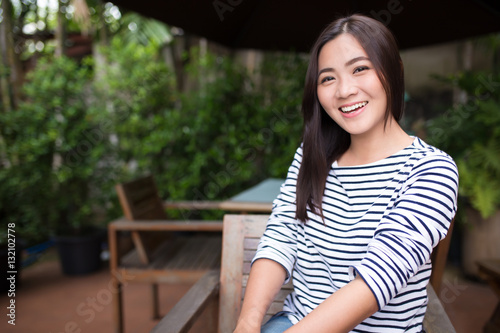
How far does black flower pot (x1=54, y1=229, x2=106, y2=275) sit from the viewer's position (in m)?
3.84

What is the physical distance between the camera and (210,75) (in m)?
4.45

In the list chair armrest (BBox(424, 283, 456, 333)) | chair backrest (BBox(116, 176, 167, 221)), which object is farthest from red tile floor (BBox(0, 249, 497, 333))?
chair armrest (BBox(424, 283, 456, 333))

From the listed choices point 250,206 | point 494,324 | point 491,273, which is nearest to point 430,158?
point 491,273

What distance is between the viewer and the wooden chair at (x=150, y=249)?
7.60 feet

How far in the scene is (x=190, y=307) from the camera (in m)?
1.23

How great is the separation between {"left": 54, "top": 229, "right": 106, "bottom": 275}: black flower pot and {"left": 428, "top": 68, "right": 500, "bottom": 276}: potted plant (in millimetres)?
3454

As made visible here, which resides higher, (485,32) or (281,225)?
(485,32)

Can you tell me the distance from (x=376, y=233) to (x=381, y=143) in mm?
282

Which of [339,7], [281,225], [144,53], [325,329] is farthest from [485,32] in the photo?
[144,53]

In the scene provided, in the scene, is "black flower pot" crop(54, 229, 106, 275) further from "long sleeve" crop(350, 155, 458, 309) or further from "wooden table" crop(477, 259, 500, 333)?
"long sleeve" crop(350, 155, 458, 309)

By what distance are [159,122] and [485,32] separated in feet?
9.79

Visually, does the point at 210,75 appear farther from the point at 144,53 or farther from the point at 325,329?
the point at 325,329

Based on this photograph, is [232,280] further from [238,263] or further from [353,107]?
[353,107]

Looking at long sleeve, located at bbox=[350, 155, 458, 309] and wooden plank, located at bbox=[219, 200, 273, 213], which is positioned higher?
long sleeve, located at bbox=[350, 155, 458, 309]
